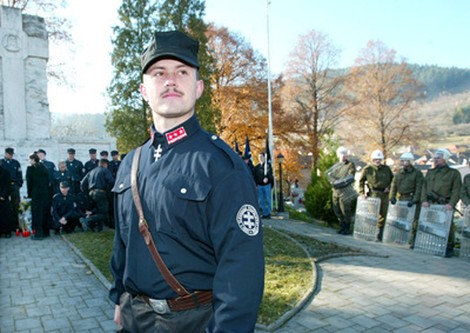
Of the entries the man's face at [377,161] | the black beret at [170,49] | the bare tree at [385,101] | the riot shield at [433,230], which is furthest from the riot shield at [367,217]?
the bare tree at [385,101]

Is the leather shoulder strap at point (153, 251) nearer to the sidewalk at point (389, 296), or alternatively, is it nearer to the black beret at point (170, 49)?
the black beret at point (170, 49)

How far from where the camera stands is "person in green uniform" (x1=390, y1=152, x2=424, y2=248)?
897cm

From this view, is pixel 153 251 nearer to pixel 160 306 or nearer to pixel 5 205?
pixel 160 306

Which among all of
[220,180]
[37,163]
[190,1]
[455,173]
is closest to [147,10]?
[190,1]

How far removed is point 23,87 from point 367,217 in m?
11.8

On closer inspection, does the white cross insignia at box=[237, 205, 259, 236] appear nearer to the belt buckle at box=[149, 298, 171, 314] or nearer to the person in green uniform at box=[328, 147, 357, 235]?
the belt buckle at box=[149, 298, 171, 314]

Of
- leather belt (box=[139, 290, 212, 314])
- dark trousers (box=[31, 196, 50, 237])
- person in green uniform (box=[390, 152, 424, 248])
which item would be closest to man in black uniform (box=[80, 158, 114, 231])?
dark trousers (box=[31, 196, 50, 237])

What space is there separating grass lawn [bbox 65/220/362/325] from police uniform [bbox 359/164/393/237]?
2.15m

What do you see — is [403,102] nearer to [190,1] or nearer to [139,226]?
[190,1]

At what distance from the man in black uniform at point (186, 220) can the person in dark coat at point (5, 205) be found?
8.62 meters

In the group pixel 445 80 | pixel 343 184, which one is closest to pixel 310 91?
pixel 343 184

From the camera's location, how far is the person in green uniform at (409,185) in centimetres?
897

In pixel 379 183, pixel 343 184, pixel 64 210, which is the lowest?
pixel 64 210

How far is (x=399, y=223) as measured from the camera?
9117mm
